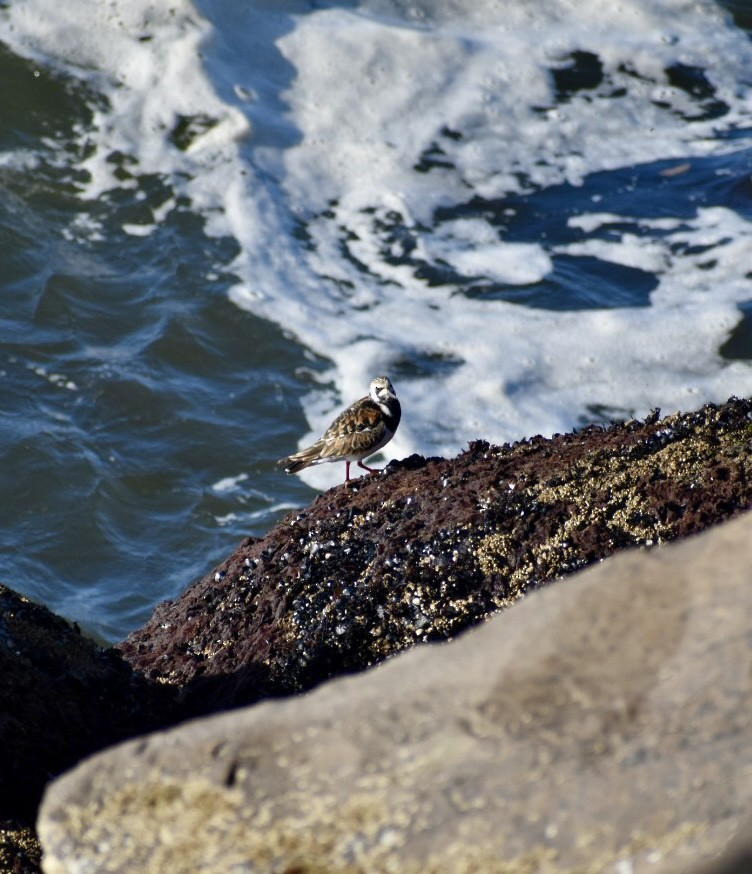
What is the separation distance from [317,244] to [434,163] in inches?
72.1

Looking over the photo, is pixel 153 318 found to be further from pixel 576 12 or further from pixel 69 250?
pixel 576 12

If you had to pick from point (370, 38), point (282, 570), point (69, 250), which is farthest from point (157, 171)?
point (282, 570)

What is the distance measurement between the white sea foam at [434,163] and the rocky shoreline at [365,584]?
406 centimetres

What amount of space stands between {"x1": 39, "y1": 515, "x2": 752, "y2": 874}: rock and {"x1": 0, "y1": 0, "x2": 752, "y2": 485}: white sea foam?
650cm

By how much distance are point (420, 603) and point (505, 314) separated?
6193 mm

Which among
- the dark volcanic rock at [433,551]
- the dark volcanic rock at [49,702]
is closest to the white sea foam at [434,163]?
the dark volcanic rock at [433,551]

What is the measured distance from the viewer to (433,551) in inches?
179

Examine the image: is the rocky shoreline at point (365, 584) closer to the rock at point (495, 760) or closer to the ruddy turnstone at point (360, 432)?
the ruddy turnstone at point (360, 432)

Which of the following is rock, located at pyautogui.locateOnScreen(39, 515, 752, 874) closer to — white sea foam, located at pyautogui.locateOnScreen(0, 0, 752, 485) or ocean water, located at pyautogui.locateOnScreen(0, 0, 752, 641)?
ocean water, located at pyautogui.locateOnScreen(0, 0, 752, 641)

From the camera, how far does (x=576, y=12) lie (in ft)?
46.9

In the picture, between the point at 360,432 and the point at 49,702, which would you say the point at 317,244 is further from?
the point at 49,702

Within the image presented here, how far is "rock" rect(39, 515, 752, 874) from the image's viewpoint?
2240 millimetres

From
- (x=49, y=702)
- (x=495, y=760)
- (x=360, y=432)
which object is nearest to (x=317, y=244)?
(x=360, y=432)

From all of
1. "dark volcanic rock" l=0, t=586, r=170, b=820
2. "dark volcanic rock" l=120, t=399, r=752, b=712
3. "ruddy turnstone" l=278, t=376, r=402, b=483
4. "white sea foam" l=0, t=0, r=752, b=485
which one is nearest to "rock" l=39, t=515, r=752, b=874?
"dark volcanic rock" l=0, t=586, r=170, b=820
